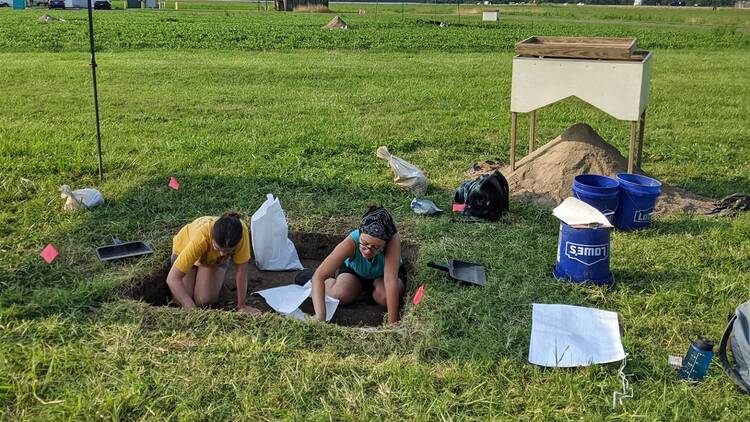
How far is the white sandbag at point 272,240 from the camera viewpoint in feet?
16.3

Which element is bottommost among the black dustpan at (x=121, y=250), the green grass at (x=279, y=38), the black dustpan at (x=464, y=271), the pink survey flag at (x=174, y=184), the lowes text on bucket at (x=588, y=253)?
the black dustpan at (x=464, y=271)

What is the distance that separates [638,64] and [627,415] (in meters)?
3.73

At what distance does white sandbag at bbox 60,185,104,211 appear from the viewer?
566 cm

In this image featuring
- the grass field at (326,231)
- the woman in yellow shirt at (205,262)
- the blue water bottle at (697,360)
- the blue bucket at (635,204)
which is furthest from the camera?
the blue bucket at (635,204)

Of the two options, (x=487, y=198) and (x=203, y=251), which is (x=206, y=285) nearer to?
(x=203, y=251)

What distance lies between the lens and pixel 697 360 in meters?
3.35

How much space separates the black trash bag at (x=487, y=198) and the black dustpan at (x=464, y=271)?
107 centimetres

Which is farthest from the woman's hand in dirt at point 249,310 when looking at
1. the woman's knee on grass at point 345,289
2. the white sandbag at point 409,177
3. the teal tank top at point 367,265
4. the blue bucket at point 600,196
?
the blue bucket at point 600,196

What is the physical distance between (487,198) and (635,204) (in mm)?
1166

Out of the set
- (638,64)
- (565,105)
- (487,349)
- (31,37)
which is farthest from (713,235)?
(31,37)

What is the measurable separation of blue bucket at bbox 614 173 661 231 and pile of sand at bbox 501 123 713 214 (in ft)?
2.24

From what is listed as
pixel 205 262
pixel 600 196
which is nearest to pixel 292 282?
pixel 205 262

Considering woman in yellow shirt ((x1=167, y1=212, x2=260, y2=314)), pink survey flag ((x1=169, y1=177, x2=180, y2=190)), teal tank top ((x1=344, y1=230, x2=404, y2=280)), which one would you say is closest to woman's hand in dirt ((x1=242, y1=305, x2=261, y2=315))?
woman in yellow shirt ((x1=167, y1=212, x2=260, y2=314))

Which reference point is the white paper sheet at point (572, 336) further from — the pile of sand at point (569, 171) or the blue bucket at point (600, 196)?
the pile of sand at point (569, 171)
